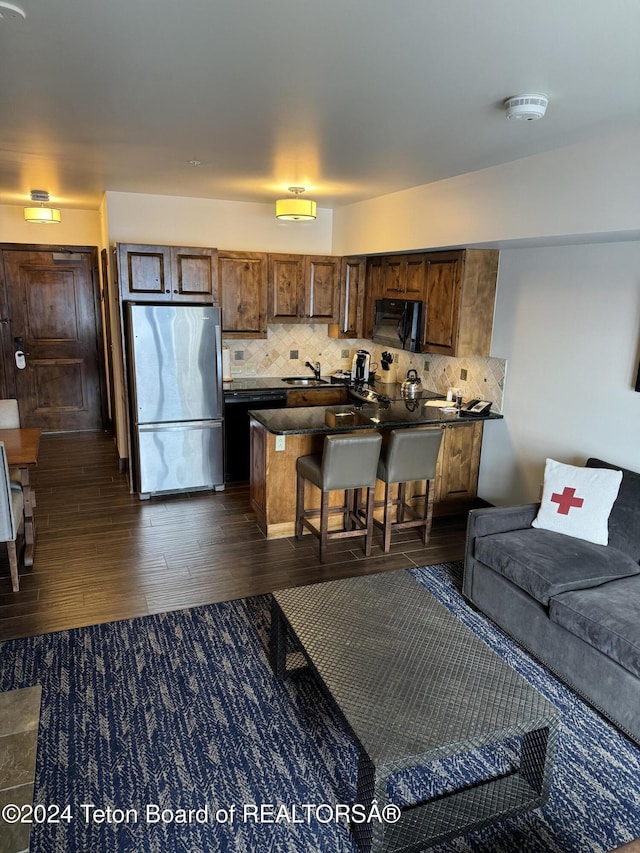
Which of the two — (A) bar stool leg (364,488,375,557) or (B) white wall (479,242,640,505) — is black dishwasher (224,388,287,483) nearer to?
(A) bar stool leg (364,488,375,557)

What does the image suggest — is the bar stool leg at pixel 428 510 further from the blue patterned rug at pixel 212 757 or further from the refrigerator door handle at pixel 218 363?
the refrigerator door handle at pixel 218 363

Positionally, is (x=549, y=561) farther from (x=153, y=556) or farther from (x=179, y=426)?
(x=179, y=426)

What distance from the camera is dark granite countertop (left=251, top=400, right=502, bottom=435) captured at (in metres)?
4.07

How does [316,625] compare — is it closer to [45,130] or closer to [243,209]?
[45,130]

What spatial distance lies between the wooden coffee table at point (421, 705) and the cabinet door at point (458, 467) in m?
2.25

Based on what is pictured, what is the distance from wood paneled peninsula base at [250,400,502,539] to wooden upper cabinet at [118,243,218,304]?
1496 mm

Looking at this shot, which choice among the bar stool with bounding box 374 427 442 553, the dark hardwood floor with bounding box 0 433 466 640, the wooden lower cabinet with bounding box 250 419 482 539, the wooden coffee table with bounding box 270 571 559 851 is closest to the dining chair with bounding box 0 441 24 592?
the dark hardwood floor with bounding box 0 433 466 640

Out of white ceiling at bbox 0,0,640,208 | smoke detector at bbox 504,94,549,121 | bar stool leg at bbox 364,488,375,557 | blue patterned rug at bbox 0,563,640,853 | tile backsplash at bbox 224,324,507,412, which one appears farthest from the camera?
tile backsplash at bbox 224,324,507,412

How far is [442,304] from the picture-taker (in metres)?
4.61

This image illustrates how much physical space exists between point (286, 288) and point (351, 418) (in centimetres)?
193

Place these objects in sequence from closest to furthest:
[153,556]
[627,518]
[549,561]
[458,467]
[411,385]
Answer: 1. [549,561]
2. [627,518]
3. [153,556]
4. [458,467]
5. [411,385]

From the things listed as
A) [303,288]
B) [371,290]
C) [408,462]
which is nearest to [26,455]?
[408,462]

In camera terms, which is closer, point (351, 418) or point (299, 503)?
point (299, 503)

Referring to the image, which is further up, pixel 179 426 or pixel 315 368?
pixel 315 368
